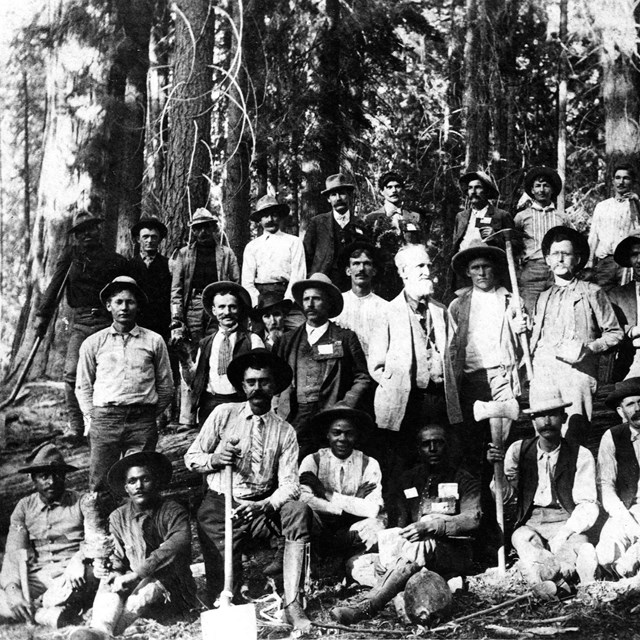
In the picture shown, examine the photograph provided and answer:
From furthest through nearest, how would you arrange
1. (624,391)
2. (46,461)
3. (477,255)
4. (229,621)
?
(477,255) → (46,461) → (624,391) → (229,621)

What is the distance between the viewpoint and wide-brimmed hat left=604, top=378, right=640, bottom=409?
6633 millimetres

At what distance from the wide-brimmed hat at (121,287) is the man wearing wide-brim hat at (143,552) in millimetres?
1169

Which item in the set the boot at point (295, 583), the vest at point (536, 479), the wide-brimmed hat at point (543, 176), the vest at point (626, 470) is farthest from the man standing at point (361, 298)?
the vest at point (626, 470)

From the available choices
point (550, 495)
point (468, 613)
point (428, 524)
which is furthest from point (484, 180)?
point (468, 613)

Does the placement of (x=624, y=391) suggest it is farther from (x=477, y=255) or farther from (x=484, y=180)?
(x=484, y=180)

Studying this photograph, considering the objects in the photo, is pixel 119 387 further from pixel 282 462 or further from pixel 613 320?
pixel 613 320

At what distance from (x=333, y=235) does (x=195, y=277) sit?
1.09m

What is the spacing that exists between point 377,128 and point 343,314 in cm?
252

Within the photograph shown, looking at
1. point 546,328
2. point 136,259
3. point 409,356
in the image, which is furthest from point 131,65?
point 546,328

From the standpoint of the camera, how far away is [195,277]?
7555 millimetres

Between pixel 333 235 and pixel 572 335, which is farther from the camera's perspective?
pixel 333 235

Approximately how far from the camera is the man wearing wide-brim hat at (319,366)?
6.75m

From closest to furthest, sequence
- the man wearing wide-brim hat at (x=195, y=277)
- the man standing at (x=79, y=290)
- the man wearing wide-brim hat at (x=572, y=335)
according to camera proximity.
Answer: the man wearing wide-brim hat at (x=572, y=335), the man standing at (x=79, y=290), the man wearing wide-brim hat at (x=195, y=277)

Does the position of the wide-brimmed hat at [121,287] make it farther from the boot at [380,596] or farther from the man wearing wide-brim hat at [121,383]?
the boot at [380,596]
